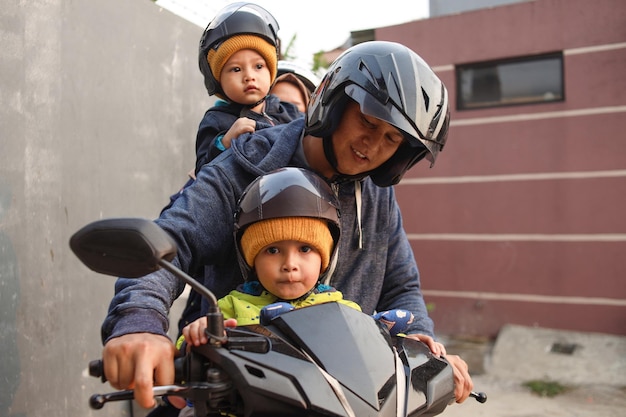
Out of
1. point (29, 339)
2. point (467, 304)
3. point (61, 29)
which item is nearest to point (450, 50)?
point (467, 304)

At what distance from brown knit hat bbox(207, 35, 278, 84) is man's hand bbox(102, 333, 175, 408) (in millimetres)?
1715

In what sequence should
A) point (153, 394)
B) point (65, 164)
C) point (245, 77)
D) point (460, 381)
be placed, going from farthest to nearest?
point (65, 164) < point (245, 77) < point (460, 381) < point (153, 394)

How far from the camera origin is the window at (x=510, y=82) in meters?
9.35

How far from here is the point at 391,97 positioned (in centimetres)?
195

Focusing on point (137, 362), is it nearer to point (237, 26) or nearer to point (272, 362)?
point (272, 362)

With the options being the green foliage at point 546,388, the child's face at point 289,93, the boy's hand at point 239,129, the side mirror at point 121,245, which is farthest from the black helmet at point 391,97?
the green foliage at point 546,388

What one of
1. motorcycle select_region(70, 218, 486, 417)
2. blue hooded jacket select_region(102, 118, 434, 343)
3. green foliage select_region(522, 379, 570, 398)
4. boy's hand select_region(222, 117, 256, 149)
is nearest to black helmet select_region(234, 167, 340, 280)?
blue hooded jacket select_region(102, 118, 434, 343)

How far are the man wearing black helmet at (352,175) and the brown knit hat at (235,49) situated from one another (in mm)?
606

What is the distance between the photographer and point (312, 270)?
185cm

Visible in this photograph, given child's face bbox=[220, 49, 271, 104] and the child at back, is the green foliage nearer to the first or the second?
the child at back

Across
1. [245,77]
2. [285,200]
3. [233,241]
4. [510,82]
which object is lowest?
[233,241]

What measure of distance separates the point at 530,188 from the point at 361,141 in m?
7.81

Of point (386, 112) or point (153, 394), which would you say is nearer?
point (153, 394)

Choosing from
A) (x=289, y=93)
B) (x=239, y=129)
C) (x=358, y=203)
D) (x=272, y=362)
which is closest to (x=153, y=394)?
(x=272, y=362)
